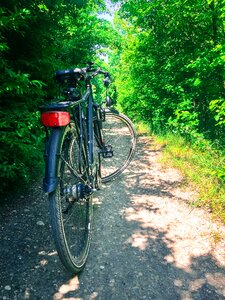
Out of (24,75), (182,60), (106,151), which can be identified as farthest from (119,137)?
(182,60)

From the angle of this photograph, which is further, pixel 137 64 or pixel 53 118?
pixel 137 64

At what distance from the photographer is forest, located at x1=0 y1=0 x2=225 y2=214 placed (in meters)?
3.62

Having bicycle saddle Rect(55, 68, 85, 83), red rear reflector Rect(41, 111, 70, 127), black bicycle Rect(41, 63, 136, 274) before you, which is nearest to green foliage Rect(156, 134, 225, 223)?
black bicycle Rect(41, 63, 136, 274)

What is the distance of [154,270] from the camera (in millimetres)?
2561

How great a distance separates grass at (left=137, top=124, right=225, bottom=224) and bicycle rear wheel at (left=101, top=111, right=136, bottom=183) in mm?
1117

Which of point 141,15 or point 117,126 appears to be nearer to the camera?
point 117,126

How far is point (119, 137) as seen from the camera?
464cm

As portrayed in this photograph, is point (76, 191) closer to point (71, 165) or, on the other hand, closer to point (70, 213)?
point (71, 165)

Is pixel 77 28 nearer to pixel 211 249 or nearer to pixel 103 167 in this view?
pixel 103 167

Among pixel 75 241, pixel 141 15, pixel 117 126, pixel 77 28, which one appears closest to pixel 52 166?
pixel 75 241

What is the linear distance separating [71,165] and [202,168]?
2959mm

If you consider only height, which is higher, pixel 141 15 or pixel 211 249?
pixel 141 15

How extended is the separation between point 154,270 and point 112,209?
1.33 m

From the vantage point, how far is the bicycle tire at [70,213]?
200 cm
